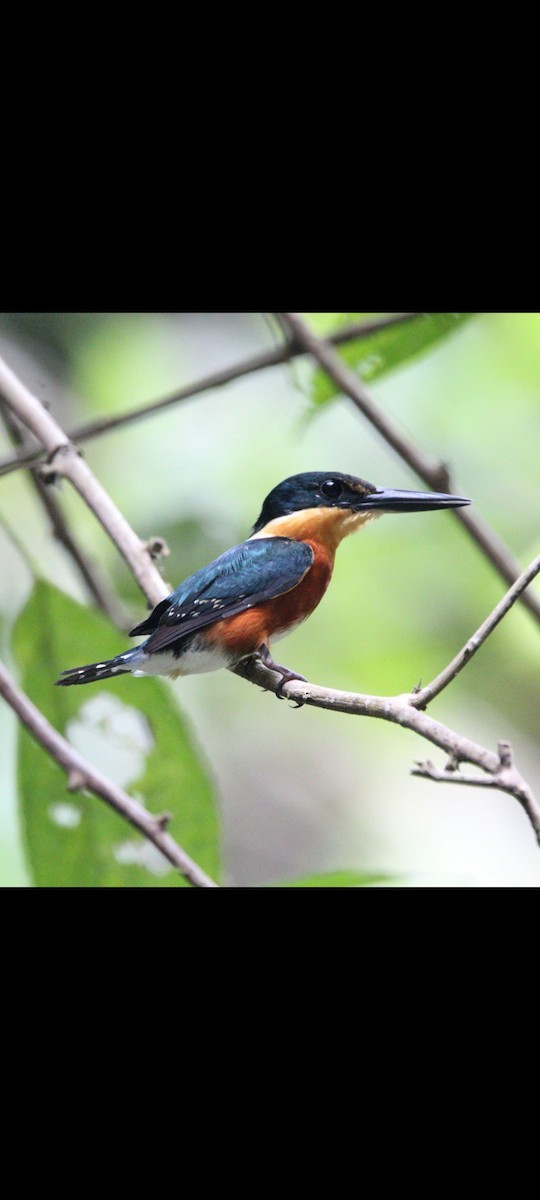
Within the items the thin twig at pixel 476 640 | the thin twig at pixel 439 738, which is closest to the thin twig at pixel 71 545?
the thin twig at pixel 439 738

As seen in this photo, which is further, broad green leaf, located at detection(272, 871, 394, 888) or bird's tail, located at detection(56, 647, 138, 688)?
bird's tail, located at detection(56, 647, 138, 688)

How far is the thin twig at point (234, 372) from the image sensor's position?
2.00 m

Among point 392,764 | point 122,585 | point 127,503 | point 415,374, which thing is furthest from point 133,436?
point 392,764

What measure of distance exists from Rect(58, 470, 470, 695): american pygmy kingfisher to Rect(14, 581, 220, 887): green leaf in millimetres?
148

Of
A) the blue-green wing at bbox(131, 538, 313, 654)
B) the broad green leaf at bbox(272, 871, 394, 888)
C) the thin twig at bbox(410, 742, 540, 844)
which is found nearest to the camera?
the thin twig at bbox(410, 742, 540, 844)

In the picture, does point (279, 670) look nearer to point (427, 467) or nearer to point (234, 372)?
point (427, 467)

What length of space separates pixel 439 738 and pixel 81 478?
852 millimetres

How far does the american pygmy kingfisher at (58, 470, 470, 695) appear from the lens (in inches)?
67.2

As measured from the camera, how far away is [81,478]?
1.73m

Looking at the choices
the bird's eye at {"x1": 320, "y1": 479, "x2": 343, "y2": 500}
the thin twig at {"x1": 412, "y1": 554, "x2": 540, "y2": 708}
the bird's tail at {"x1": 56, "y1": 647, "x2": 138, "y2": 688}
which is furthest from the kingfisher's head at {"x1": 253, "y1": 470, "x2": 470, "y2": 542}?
the thin twig at {"x1": 412, "y1": 554, "x2": 540, "y2": 708}

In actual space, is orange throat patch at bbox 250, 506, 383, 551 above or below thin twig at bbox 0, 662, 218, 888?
above

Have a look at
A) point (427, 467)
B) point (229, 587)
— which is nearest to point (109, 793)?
point (229, 587)

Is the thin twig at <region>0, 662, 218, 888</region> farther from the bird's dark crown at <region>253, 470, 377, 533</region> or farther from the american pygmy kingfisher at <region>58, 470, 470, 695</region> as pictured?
the bird's dark crown at <region>253, 470, 377, 533</region>

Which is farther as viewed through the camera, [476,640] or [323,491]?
[323,491]
